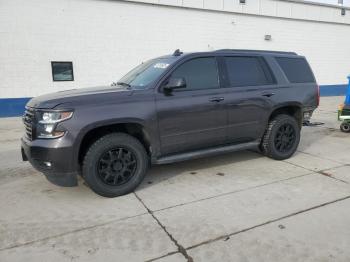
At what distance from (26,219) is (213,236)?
7.07 feet

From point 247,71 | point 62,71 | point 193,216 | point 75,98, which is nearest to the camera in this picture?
point 193,216

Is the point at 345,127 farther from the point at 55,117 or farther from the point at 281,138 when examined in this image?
Answer: the point at 55,117

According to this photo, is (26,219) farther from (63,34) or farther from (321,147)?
(63,34)

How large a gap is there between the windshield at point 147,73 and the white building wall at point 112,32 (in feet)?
24.5

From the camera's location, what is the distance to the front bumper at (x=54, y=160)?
3727 mm

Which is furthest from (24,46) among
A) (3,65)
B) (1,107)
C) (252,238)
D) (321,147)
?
(252,238)

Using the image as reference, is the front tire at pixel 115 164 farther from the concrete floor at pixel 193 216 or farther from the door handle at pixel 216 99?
the door handle at pixel 216 99

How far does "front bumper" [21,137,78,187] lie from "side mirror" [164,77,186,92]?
1497 millimetres

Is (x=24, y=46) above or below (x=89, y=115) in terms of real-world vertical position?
above

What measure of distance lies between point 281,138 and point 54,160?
385 centimetres

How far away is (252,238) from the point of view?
10.2 feet

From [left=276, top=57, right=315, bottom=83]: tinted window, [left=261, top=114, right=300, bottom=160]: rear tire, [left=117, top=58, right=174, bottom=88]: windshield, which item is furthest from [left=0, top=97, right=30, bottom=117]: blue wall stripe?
[left=276, top=57, right=315, bottom=83]: tinted window

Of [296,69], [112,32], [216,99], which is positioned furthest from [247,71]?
[112,32]

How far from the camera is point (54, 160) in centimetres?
374
